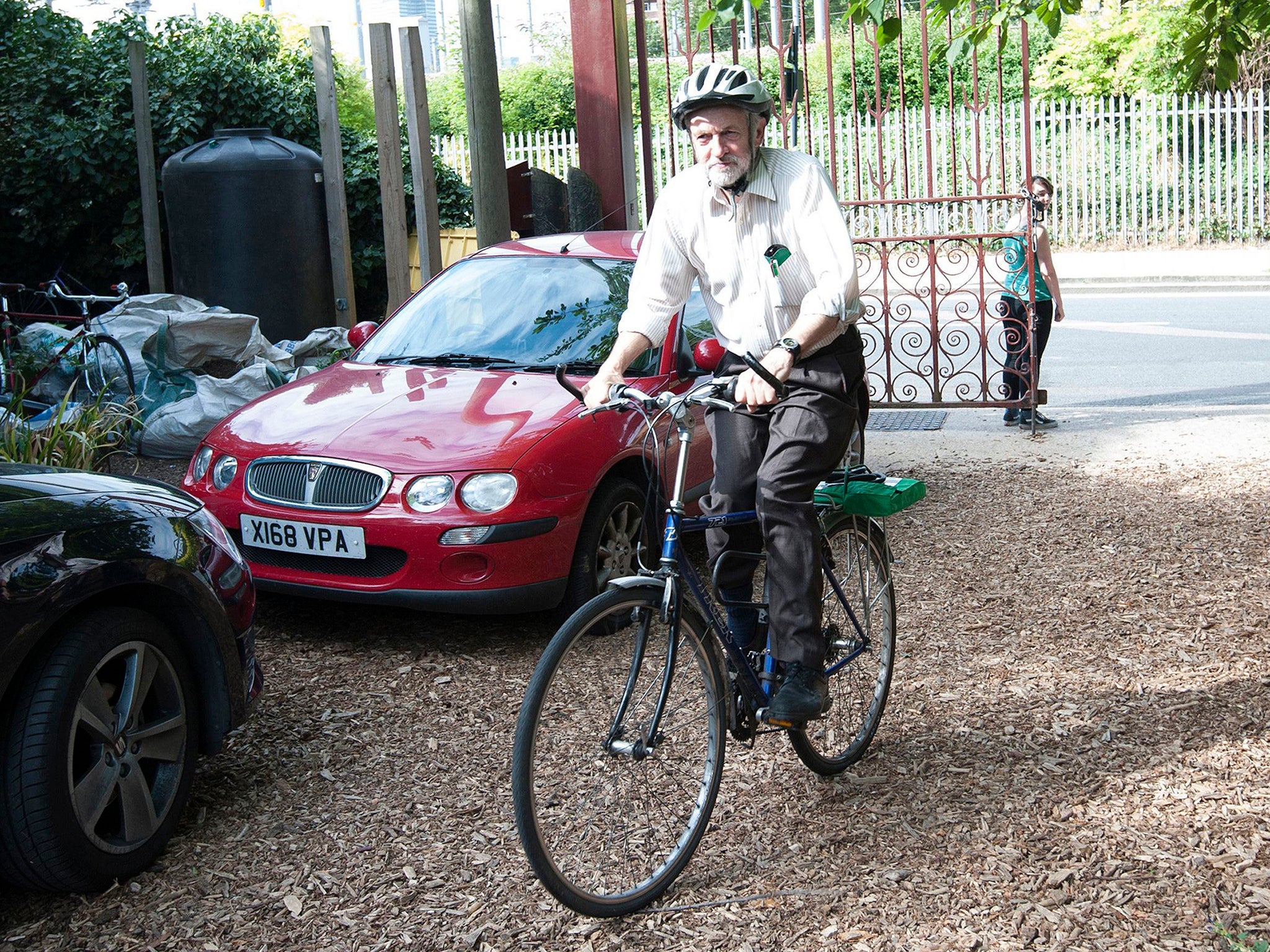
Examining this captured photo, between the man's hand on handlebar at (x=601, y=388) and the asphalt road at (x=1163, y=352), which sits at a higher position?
the man's hand on handlebar at (x=601, y=388)

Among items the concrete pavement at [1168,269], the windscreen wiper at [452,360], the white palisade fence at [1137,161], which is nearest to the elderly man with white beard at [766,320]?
the windscreen wiper at [452,360]

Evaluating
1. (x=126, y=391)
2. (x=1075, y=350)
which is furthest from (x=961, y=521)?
(x=1075, y=350)

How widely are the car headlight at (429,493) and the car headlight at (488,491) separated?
5cm

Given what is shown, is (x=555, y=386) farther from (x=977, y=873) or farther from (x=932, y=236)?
(x=932, y=236)

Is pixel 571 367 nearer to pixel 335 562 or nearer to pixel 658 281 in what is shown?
pixel 335 562

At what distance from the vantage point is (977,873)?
3.40 metres

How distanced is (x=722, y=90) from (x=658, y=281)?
582mm

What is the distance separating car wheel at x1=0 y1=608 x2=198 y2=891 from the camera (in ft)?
10.2

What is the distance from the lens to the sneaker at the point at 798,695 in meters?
3.48

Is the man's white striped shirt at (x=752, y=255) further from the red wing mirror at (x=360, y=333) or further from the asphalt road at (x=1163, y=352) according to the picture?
the asphalt road at (x=1163, y=352)

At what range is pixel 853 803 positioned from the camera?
386cm

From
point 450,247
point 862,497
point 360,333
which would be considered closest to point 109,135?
point 450,247

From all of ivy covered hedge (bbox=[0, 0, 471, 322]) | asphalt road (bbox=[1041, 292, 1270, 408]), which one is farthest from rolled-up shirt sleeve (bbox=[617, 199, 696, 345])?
ivy covered hedge (bbox=[0, 0, 471, 322])

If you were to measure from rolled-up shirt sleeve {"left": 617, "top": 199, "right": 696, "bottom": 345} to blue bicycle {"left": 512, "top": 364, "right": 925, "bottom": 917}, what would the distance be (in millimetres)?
395
